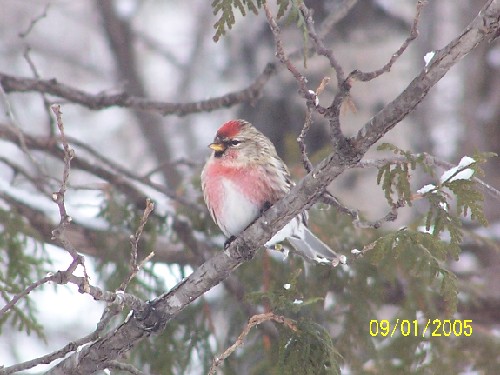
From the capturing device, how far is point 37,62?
10.7 metres

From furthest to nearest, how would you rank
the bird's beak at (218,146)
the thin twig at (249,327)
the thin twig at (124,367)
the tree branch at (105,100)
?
the tree branch at (105,100) → the bird's beak at (218,146) → the thin twig at (124,367) → the thin twig at (249,327)

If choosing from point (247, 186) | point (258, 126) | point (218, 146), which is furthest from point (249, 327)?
point (258, 126)

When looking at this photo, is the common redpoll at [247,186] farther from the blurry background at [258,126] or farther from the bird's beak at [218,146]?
the blurry background at [258,126]

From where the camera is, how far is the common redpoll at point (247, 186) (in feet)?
11.4

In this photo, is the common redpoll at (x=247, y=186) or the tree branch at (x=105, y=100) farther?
the tree branch at (x=105, y=100)

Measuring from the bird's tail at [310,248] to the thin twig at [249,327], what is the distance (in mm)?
703

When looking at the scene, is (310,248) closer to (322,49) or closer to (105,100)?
(105,100)

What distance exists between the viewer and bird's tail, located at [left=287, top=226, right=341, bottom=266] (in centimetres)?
354

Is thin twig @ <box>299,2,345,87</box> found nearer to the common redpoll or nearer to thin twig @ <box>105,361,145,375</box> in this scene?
thin twig @ <box>105,361,145,375</box>

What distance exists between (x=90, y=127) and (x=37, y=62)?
127cm

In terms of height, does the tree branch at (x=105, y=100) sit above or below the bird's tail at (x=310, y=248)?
above

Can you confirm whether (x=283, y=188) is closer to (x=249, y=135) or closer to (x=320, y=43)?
(x=249, y=135)

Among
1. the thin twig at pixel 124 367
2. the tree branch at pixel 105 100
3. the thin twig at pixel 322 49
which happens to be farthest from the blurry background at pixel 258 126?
the thin twig at pixel 124 367

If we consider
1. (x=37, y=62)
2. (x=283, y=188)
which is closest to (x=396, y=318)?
(x=283, y=188)
